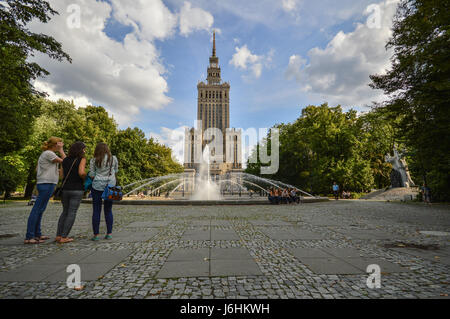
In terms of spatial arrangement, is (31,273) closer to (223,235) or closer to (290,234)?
(223,235)

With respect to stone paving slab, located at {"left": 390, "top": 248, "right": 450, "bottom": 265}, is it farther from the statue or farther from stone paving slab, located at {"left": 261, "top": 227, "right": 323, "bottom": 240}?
the statue

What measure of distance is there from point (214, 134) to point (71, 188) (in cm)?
11309

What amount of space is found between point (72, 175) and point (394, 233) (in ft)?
27.8

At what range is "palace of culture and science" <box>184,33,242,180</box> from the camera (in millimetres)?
112250

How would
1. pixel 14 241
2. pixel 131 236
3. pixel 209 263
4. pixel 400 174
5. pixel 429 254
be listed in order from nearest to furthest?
pixel 209 263 < pixel 429 254 < pixel 14 241 < pixel 131 236 < pixel 400 174

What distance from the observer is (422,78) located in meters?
12.2

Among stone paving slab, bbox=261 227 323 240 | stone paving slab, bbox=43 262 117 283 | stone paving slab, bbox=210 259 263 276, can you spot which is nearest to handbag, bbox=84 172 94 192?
stone paving slab, bbox=43 262 117 283

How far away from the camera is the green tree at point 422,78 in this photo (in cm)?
1009

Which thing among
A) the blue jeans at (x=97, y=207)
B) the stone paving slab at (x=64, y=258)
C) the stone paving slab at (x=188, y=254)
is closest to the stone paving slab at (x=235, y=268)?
the stone paving slab at (x=188, y=254)

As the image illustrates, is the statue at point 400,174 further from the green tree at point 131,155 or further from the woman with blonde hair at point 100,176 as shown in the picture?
the woman with blonde hair at point 100,176

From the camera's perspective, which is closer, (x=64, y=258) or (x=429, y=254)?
(x=64, y=258)

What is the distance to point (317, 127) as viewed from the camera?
3195cm

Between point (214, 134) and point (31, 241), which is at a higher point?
point (214, 134)

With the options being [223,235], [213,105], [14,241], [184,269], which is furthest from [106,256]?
[213,105]
